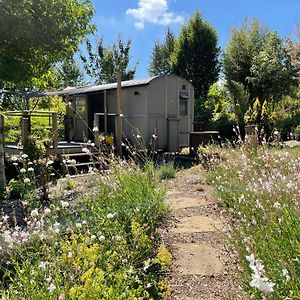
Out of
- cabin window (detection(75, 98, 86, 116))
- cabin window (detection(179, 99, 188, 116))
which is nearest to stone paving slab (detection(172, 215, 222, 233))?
cabin window (detection(179, 99, 188, 116))

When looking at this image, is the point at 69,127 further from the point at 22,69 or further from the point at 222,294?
the point at 222,294

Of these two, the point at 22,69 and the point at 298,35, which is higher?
the point at 298,35

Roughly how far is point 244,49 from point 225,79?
2.00m

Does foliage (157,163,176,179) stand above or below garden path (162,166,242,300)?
above

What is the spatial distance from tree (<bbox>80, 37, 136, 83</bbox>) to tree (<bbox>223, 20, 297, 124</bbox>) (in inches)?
312

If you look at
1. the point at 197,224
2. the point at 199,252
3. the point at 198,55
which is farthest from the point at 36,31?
the point at 198,55

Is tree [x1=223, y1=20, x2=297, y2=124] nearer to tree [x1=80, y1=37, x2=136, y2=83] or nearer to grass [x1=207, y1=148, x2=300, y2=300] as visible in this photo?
tree [x1=80, y1=37, x2=136, y2=83]

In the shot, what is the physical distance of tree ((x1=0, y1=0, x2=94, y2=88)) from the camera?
589cm

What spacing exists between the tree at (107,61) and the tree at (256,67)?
7926 millimetres

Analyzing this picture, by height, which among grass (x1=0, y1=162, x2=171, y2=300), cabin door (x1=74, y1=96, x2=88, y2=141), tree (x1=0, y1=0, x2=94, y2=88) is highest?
tree (x1=0, y1=0, x2=94, y2=88)

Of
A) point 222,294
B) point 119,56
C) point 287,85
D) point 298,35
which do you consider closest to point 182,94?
point 298,35

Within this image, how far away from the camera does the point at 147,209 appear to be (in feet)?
11.4

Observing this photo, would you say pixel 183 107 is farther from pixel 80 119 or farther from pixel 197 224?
pixel 197 224

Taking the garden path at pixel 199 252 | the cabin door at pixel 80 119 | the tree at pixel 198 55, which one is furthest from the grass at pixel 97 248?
the tree at pixel 198 55
